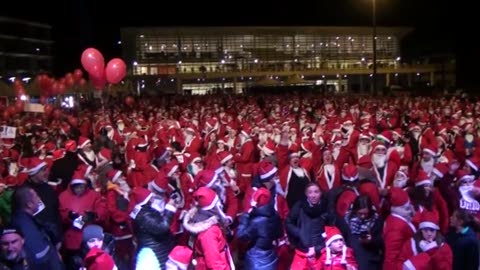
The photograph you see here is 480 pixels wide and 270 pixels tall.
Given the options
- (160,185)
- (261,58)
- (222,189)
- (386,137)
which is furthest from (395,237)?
(261,58)

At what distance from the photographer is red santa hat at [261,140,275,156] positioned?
34.7 feet

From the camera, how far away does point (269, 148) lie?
1080 cm

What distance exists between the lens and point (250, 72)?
67875 mm

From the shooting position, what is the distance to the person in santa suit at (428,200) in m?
6.75

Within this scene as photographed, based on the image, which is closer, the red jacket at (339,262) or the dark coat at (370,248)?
the red jacket at (339,262)

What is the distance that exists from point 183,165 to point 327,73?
207 ft

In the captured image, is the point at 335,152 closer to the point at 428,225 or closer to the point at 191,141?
the point at 191,141

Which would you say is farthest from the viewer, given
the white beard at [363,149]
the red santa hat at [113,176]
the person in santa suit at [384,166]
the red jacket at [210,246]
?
the white beard at [363,149]

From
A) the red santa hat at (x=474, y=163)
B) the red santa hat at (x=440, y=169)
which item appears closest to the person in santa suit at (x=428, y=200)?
the red santa hat at (x=440, y=169)

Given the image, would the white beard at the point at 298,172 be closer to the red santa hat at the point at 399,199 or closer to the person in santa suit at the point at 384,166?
the person in santa suit at the point at 384,166

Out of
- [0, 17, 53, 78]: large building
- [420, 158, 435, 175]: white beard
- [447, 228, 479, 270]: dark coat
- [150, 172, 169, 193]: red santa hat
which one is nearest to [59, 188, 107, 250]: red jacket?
[150, 172, 169, 193]: red santa hat

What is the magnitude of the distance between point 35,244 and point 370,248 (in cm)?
295

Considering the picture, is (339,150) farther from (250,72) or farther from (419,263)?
(250,72)

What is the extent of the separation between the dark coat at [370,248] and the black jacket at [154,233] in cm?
169
